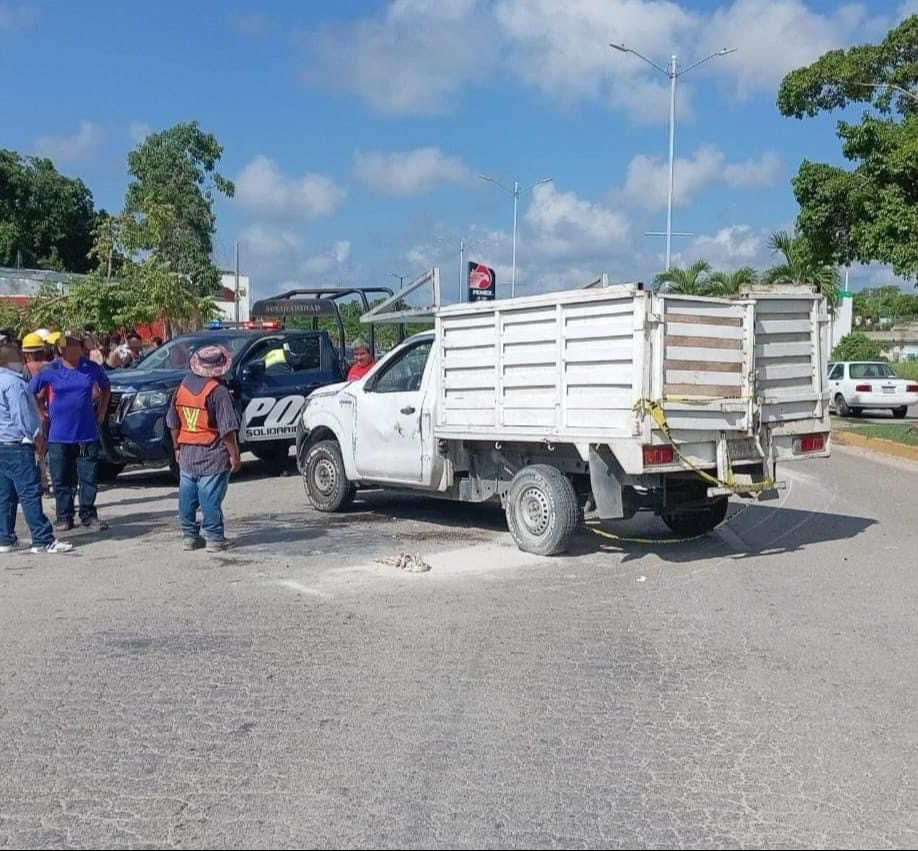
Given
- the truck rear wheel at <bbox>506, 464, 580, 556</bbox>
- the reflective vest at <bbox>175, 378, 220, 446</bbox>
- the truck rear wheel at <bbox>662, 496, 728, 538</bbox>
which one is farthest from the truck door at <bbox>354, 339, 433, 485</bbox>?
the truck rear wheel at <bbox>662, 496, 728, 538</bbox>

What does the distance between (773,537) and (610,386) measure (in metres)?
2.82

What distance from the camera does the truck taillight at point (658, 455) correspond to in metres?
8.41

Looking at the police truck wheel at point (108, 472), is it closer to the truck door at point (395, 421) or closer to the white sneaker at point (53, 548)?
the truck door at point (395, 421)

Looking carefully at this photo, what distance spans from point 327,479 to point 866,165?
11118mm

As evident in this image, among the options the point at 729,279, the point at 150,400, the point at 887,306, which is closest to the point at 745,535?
the point at 150,400

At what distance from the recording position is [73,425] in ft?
33.9

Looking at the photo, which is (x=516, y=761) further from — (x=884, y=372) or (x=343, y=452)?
(x=884, y=372)

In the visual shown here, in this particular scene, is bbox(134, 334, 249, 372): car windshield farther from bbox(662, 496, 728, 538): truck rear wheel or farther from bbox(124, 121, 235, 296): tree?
bbox(124, 121, 235, 296): tree

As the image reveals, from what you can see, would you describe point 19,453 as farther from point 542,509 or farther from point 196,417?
point 542,509

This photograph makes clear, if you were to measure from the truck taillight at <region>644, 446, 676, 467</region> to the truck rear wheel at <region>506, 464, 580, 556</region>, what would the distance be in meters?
0.93

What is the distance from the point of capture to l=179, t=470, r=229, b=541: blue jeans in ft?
30.9

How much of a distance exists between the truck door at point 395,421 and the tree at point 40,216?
51.2 metres

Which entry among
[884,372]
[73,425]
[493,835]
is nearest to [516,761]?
[493,835]

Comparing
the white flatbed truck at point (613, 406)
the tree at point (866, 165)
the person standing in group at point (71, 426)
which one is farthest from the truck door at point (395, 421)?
the tree at point (866, 165)
